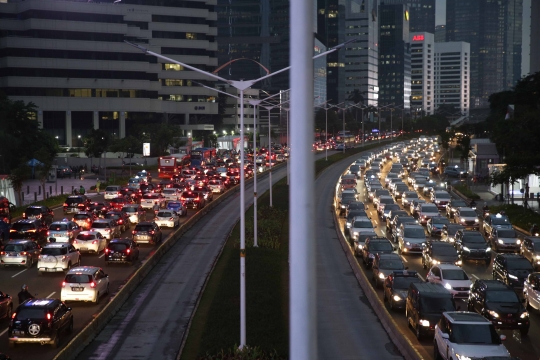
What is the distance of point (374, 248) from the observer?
3822 cm

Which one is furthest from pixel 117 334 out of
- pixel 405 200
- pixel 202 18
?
pixel 202 18

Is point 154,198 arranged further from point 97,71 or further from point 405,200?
point 97,71

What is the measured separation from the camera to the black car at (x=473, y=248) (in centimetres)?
3912

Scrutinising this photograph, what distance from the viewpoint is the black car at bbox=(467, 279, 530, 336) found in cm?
2445

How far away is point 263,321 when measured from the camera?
84.0 ft

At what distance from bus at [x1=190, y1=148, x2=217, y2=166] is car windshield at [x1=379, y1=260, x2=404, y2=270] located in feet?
250

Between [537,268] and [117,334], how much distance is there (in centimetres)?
2055

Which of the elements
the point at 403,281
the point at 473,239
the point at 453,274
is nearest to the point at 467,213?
the point at 473,239

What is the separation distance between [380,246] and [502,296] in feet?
43.2

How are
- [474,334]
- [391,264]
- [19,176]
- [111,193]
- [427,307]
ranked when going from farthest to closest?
[111,193], [19,176], [391,264], [427,307], [474,334]

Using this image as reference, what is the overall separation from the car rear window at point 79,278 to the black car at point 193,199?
3529cm

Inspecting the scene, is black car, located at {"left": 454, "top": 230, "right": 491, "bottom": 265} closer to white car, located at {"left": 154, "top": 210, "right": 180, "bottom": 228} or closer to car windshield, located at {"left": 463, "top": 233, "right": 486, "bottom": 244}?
car windshield, located at {"left": 463, "top": 233, "right": 486, "bottom": 244}

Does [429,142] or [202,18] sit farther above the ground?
[202,18]

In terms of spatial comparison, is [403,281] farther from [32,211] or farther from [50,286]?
[32,211]
